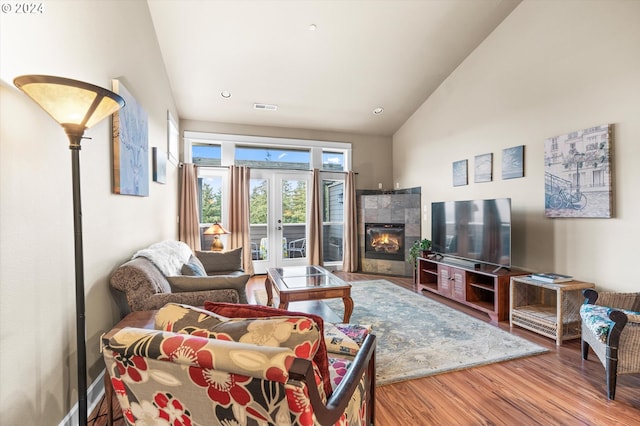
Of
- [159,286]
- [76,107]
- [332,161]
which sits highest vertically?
[332,161]

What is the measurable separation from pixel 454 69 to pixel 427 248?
2.82m

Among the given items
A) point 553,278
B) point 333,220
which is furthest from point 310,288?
point 333,220

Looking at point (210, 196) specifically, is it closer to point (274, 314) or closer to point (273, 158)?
point (273, 158)

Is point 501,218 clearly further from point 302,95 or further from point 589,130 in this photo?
point 302,95

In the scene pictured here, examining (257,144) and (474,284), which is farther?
(257,144)

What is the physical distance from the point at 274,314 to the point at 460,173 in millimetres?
4310

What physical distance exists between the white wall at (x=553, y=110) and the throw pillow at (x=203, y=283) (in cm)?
325

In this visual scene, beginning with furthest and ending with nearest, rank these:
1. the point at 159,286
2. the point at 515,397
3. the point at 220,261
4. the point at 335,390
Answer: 1. the point at 220,261
2. the point at 159,286
3. the point at 515,397
4. the point at 335,390

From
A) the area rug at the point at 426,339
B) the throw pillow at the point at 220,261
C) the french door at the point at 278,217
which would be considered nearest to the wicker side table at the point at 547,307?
the area rug at the point at 426,339

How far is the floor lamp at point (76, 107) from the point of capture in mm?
1070

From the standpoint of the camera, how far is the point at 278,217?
5863mm

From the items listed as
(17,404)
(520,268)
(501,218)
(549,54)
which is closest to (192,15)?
(17,404)

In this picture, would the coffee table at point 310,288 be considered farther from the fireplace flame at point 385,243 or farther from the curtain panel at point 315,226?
the fireplace flame at point 385,243

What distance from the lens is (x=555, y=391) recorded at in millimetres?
2008
